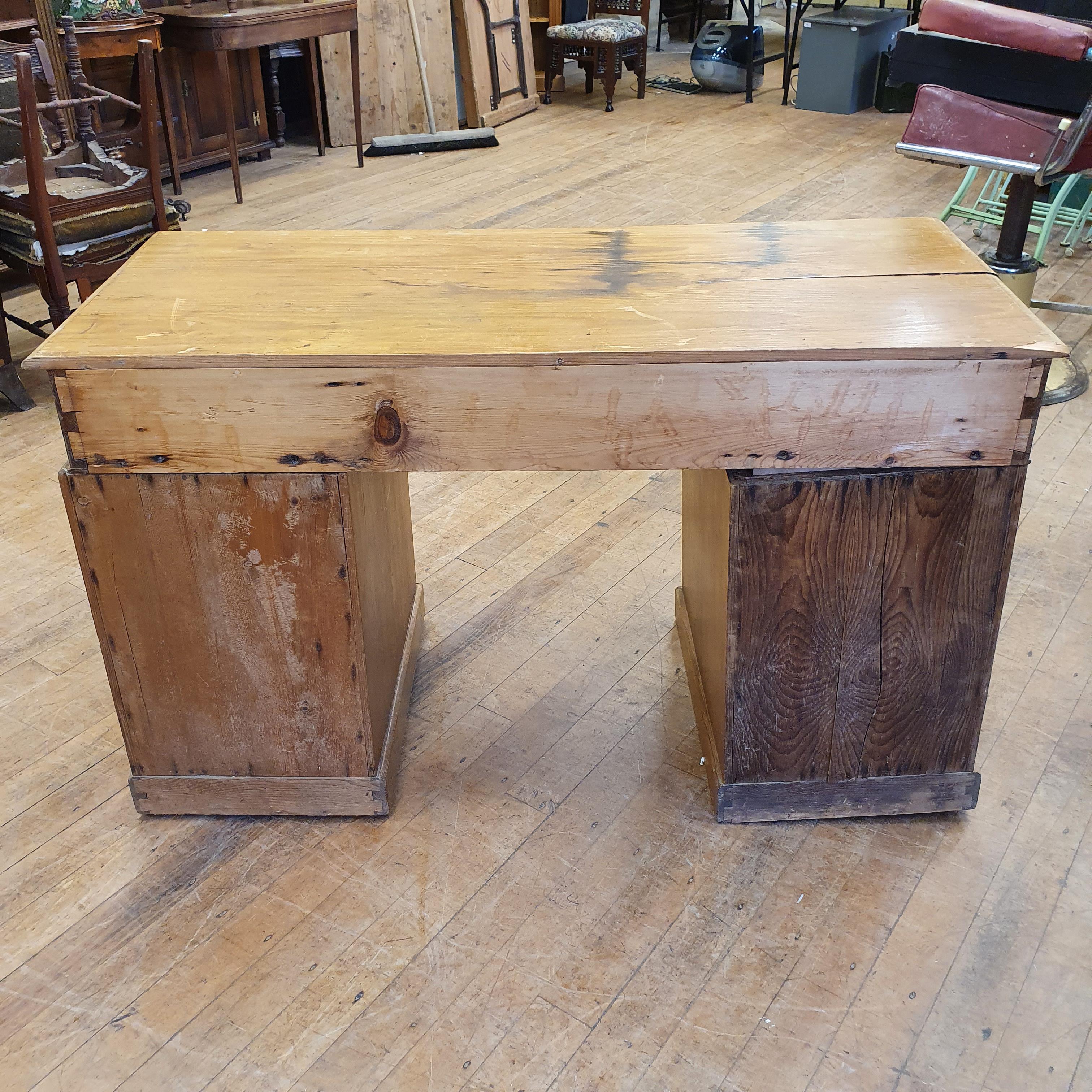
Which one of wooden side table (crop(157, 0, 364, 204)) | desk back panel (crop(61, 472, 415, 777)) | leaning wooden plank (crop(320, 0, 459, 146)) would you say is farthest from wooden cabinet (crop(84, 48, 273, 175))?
desk back panel (crop(61, 472, 415, 777))

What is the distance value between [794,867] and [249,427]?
1004 mm

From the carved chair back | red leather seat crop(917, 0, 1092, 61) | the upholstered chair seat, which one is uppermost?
red leather seat crop(917, 0, 1092, 61)

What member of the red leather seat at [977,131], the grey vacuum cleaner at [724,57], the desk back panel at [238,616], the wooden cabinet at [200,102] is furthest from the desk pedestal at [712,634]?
the grey vacuum cleaner at [724,57]

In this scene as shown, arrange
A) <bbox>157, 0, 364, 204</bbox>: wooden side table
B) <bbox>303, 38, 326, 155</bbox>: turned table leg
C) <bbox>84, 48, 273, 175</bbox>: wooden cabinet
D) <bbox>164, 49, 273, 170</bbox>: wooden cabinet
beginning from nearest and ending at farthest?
<bbox>157, 0, 364, 204</bbox>: wooden side table
<bbox>84, 48, 273, 175</bbox>: wooden cabinet
<bbox>164, 49, 273, 170</bbox>: wooden cabinet
<bbox>303, 38, 326, 155</bbox>: turned table leg

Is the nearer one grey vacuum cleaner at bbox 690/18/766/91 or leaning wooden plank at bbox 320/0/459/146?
leaning wooden plank at bbox 320/0/459/146

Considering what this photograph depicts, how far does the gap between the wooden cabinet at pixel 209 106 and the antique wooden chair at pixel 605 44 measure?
6.36 feet

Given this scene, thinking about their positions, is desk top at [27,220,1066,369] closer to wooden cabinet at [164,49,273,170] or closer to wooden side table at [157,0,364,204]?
wooden side table at [157,0,364,204]

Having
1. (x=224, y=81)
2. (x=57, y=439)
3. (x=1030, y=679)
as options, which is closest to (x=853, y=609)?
(x=1030, y=679)

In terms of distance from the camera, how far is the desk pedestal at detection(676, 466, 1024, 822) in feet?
5.08

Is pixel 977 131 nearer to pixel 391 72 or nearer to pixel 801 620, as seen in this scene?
pixel 801 620

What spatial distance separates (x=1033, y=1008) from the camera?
1.45 metres

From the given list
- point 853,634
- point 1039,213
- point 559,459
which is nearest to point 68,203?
point 559,459

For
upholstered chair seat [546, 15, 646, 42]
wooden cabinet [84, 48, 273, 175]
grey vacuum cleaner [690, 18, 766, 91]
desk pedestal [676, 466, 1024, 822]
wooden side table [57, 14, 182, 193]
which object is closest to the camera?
desk pedestal [676, 466, 1024, 822]

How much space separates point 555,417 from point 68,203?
2.20m
